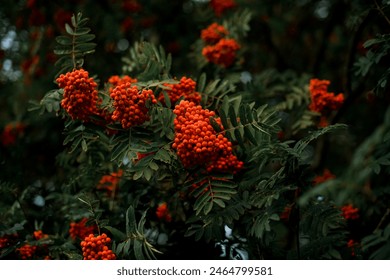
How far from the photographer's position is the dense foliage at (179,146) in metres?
2.67

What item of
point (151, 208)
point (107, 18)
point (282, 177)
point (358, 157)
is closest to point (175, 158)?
point (282, 177)

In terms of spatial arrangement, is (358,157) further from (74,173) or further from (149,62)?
(74,173)

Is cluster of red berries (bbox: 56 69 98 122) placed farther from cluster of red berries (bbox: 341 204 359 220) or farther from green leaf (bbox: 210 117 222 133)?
cluster of red berries (bbox: 341 204 359 220)

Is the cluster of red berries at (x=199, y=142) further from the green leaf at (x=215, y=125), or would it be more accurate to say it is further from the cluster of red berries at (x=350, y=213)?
the cluster of red berries at (x=350, y=213)

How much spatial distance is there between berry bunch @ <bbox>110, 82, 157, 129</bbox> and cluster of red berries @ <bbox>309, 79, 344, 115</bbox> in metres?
1.47

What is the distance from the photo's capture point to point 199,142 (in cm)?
258

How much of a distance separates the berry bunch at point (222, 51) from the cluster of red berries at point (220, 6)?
0.93m

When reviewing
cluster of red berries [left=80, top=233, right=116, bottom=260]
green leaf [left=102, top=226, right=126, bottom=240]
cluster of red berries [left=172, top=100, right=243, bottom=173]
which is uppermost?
cluster of red berries [left=172, top=100, right=243, bottom=173]

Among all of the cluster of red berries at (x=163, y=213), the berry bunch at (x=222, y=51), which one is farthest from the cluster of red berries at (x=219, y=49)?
the cluster of red berries at (x=163, y=213)

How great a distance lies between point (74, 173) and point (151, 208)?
696 mm

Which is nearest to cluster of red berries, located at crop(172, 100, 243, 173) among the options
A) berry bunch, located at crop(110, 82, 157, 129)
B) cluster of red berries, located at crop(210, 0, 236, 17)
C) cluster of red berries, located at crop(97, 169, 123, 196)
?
berry bunch, located at crop(110, 82, 157, 129)

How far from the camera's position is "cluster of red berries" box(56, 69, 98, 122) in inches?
106

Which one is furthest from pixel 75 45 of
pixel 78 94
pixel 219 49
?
pixel 219 49

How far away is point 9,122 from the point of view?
5.27 meters
